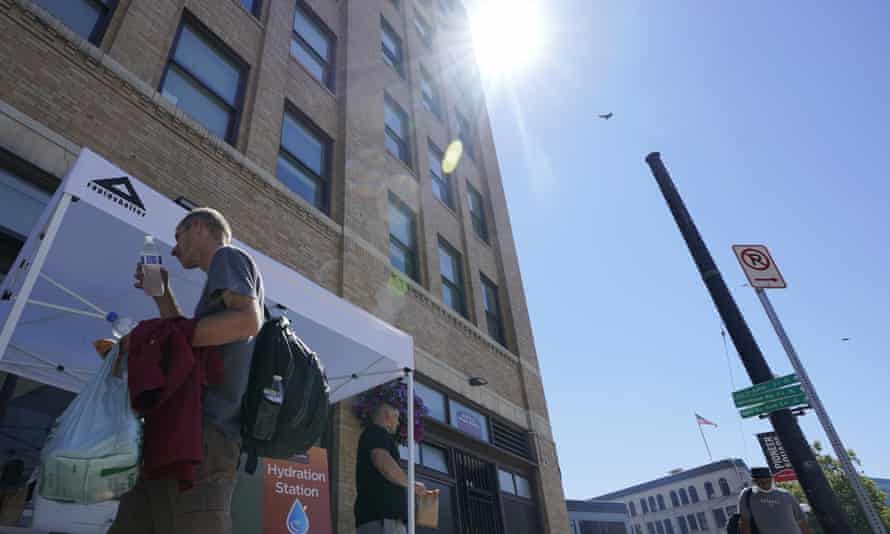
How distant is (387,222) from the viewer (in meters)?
10.8

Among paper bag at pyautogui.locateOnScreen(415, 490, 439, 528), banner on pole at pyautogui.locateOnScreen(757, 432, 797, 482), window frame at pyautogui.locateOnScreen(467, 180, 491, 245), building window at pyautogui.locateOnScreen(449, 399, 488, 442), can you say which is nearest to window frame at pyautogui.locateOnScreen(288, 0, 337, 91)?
window frame at pyautogui.locateOnScreen(467, 180, 491, 245)

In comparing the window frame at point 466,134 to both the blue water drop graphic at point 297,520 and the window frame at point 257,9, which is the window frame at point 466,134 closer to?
the window frame at point 257,9

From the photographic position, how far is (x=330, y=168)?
1030cm

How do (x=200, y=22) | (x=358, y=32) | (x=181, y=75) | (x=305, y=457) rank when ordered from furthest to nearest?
1. (x=358, y=32)
2. (x=200, y=22)
3. (x=181, y=75)
4. (x=305, y=457)

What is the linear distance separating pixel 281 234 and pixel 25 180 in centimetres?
311

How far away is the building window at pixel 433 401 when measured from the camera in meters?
9.24

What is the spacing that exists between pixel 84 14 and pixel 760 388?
11146 mm

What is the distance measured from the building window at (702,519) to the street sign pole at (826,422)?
65625mm

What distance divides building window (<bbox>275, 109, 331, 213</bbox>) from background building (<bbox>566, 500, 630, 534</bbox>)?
1849 inches

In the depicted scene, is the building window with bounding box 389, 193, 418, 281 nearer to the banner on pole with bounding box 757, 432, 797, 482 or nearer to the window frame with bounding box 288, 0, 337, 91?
the window frame with bounding box 288, 0, 337, 91

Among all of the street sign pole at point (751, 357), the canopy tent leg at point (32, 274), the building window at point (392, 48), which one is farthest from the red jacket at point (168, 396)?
the building window at point (392, 48)

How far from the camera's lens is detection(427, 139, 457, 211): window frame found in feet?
48.2

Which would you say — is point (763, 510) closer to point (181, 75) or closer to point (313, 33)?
point (181, 75)

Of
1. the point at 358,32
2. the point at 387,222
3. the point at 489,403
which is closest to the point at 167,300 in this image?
the point at 387,222
